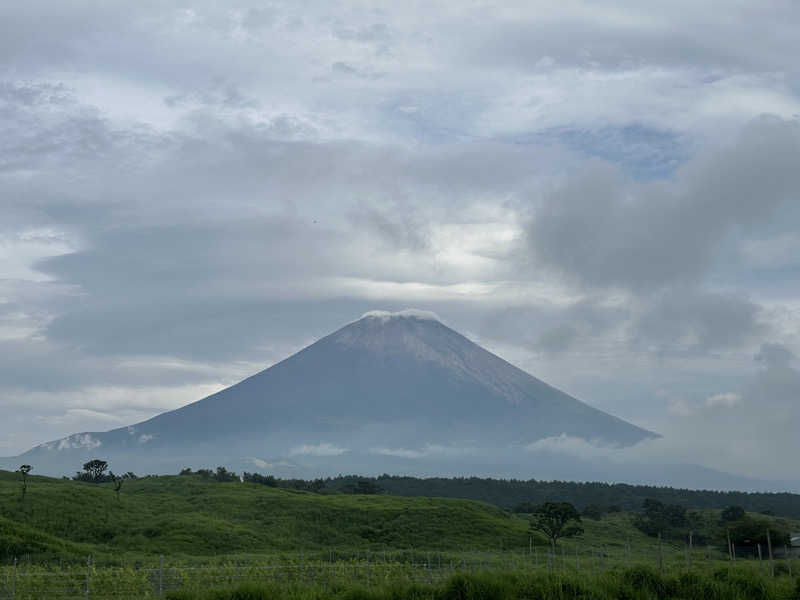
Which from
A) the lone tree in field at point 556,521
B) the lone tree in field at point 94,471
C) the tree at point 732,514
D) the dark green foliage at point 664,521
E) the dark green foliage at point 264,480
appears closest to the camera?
the lone tree in field at point 556,521

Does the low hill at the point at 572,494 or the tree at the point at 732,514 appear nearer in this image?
the tree at the point at 732,514

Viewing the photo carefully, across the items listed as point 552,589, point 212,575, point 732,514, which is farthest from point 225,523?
point 732,514

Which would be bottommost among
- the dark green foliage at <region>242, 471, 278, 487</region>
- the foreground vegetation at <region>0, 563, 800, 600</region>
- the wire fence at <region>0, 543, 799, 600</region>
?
the wire fence at <region>0, 543, 799, 600</region>

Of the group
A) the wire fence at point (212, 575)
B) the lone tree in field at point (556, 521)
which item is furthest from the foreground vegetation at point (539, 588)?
the lone tree in field at point (556, 521)

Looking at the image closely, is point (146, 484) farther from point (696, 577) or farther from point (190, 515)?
point (696, 577)

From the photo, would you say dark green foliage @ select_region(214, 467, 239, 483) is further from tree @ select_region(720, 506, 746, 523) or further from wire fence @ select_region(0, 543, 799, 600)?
wire fence @ select_region(0, 543, 799, 600)

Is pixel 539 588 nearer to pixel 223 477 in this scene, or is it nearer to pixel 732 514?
pixel 732 514

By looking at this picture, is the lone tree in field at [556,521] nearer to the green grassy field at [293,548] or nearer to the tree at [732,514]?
the green grassy field at [293,548]

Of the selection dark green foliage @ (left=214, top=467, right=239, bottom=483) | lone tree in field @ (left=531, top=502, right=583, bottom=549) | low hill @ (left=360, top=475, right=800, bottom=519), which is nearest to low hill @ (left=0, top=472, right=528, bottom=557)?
lone tree in field @ (left=531, top=502, right=583, bottom=549)

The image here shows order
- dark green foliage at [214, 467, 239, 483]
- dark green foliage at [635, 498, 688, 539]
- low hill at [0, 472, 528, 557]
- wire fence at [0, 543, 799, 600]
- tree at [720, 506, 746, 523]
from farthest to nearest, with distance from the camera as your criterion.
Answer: dark green foliage at [214, 467, 239, 483]
tree at [720, 506, 746, 523]
dark green foliage at [635, 498, 688, 539]
low hill at [0, 472, 528, 557]
wire fence at [0, 543, 799, 600]

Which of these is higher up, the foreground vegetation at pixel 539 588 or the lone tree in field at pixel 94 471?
the lone tree in field at pixel 94 471

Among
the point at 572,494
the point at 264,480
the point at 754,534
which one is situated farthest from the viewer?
the point at 572,494

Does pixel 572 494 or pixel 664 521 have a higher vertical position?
pixel 572 494

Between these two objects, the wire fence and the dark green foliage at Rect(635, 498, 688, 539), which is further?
the dark green foliage at Rect(635, 498, 688, 539)
